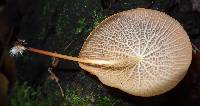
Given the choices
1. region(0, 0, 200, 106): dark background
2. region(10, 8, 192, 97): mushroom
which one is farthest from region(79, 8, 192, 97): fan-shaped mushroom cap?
region(0, 0, 200, 106): dark background

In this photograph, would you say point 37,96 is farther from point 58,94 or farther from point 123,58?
point 123,58

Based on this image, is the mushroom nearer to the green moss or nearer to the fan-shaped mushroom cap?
the fan-shaped mushroom cap

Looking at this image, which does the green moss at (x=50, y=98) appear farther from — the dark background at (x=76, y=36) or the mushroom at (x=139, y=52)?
the mushroom at (x=139, y=52)

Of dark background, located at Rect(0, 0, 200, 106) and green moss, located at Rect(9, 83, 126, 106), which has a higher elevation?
dark background, located at Rect(0, 0, 200, 106)

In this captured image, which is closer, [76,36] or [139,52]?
[139,52]

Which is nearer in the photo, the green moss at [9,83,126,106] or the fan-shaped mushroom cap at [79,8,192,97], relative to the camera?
the fan-shaped mushroom cap at [79,8,192,97]

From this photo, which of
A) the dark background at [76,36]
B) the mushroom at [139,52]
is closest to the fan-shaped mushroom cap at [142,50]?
the mushroom at [139,52]

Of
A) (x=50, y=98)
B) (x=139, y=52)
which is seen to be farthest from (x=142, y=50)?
(x=50, y=98)

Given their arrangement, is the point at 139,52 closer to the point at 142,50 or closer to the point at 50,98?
the point at 142,50
